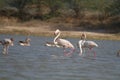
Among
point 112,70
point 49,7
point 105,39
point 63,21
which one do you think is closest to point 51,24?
point 63,21

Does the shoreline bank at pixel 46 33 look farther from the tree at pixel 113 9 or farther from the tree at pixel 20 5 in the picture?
the tree at pixel 20 5

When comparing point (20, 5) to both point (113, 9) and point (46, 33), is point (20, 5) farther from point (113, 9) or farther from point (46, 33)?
point (46, 33)

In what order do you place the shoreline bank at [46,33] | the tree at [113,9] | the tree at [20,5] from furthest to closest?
the tree at [20,5], the tree at [113,9], the shoreline bank at [46,33]

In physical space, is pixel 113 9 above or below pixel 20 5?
below

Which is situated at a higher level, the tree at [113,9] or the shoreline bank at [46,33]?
the tree at [113,9]

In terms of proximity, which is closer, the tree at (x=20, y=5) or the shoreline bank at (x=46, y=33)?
the shoreline bank at (x=46, y=33)

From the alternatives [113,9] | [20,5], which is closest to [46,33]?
[113,9]

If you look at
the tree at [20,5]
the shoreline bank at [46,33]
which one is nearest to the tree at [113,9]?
the shoreline bank at [46,33]

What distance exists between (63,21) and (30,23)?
474 centimetres

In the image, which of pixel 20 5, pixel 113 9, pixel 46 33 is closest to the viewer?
pixel 46 33

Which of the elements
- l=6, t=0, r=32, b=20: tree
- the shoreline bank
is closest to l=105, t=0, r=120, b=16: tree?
the shoreline bank

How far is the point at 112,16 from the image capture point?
64.4 m

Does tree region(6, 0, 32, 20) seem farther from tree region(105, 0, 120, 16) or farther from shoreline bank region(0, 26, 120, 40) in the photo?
tree region(105, 0, 120, 16)

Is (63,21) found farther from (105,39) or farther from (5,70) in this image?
(5,70)
